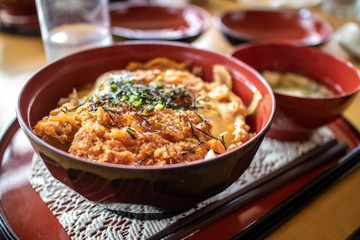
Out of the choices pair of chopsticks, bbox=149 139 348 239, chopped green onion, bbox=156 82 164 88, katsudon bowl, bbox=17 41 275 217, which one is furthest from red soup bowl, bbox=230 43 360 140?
chopped green onion, bbox=156 82 164 88

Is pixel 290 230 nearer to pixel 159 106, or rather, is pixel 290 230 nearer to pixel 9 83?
pixel 159 106

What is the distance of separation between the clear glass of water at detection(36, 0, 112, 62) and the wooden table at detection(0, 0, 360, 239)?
0.98ft

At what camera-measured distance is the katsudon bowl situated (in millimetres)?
1018

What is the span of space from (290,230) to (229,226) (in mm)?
272

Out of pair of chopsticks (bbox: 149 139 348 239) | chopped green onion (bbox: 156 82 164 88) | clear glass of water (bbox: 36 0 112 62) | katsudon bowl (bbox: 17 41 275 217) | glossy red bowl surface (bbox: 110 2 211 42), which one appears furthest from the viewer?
glossy red bowl surface (bbox: 110 2 211 42)

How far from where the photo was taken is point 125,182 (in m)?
1.02

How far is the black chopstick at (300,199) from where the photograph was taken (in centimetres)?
128

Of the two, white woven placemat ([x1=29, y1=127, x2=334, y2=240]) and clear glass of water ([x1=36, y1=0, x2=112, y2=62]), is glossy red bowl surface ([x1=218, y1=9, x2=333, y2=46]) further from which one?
white woven placemat ([x1=29, y1=127, x2=334, y2=240])

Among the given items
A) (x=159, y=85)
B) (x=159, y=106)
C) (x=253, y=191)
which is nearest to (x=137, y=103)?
(x=159, y=106)

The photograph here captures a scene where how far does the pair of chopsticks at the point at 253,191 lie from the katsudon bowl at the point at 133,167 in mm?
87

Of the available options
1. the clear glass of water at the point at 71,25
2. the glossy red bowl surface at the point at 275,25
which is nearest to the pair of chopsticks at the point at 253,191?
the clear glass of water at the point at 71,25

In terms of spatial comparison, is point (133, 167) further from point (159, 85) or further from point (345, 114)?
point (345, 114)

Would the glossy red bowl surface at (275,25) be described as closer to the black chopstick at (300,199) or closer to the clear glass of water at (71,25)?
the clear glass of water at (71,25)

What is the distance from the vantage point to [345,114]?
7.11 feet
